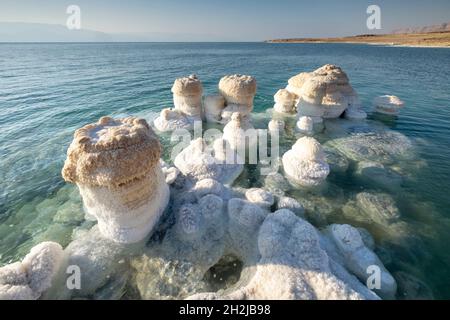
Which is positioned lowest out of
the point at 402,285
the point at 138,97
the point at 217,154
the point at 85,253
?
the point at 402,285

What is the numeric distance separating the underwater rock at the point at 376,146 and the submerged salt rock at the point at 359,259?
4849mm

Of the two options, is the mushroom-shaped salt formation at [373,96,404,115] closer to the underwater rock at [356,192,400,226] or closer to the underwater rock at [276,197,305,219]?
the underwater rock at [356,192,400,226]

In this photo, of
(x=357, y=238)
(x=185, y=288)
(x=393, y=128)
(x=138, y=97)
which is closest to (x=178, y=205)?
(x=185, y=288)

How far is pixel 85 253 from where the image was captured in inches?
184

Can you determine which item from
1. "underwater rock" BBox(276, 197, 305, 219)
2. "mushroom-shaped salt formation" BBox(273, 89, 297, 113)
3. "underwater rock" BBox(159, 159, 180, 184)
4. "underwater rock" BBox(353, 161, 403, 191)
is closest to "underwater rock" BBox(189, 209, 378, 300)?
"underwater rock" BBox(276, 197, 305, 219)

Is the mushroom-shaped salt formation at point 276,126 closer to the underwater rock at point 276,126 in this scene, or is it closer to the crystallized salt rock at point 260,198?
the underwater rock at point 276,126

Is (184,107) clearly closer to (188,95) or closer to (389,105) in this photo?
(188,95)

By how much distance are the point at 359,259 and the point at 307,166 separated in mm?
3254

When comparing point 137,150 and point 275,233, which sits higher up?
point 137,150

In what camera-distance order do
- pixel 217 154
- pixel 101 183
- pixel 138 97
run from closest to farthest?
pixel 101 183
pixel 217 154
pixel 138 97

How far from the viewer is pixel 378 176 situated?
779cm

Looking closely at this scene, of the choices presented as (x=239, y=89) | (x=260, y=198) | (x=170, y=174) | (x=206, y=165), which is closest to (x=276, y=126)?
(x=239, y=89)
